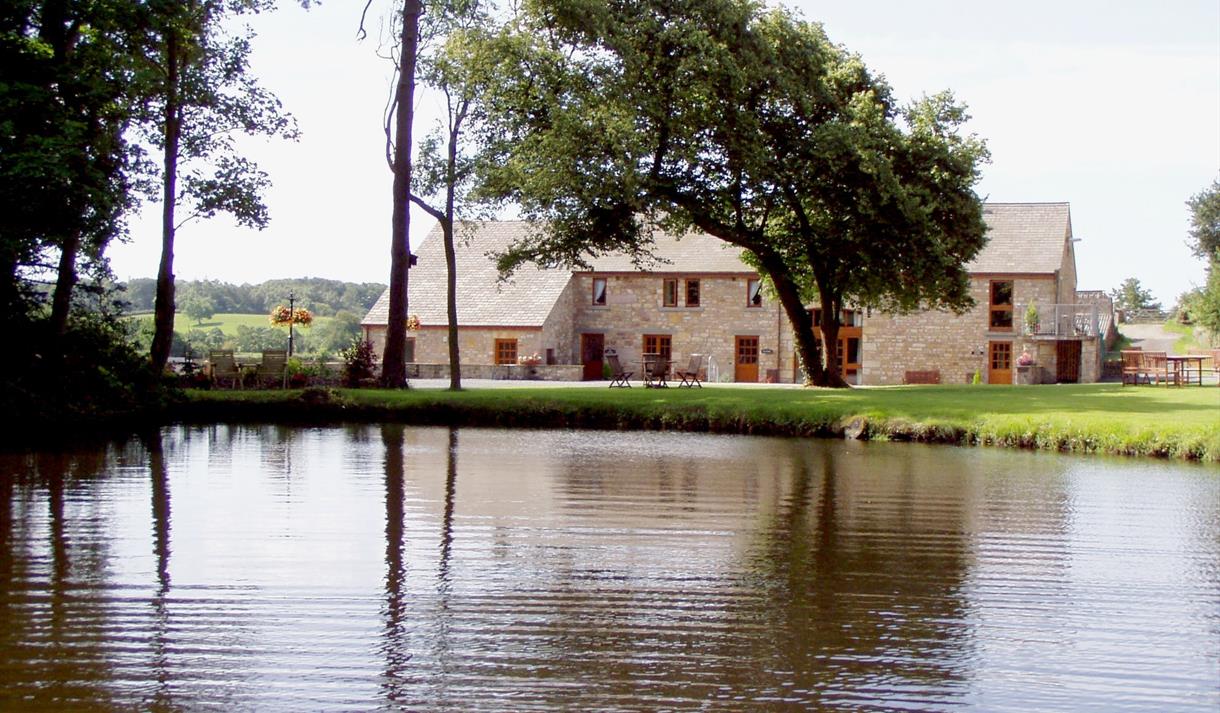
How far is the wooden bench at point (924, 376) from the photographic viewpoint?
1394 inches

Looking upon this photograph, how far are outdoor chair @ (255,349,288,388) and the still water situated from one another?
1089 cm

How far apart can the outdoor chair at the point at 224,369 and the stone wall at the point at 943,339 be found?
18725 millimetres

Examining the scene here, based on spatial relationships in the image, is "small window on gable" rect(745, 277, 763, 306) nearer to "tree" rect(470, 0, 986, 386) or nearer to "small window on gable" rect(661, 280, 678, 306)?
"small window on gable" rect(661, 280, 678, 306)

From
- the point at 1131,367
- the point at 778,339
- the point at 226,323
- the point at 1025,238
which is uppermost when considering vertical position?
the point at 1025,238

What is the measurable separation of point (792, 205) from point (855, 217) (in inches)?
62.9

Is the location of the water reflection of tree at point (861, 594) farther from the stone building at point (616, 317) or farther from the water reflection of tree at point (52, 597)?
the stone building at point (616, 317)

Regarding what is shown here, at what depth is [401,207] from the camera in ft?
79.4

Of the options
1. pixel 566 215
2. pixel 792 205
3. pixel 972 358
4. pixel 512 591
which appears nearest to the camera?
pixel 512 591

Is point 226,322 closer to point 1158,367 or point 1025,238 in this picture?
point 1025,238

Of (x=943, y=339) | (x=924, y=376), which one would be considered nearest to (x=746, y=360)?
(x=924, y=376)

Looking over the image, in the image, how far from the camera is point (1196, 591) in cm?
786

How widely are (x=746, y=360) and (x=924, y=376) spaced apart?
5412 millimetres

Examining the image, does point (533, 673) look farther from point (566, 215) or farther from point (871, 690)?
point (566, 215)

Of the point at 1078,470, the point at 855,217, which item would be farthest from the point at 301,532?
the point at 855,217
